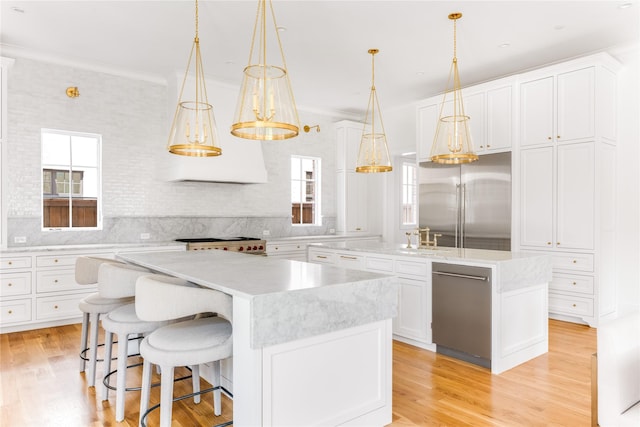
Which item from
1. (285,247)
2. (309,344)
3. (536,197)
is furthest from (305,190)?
(309,344)

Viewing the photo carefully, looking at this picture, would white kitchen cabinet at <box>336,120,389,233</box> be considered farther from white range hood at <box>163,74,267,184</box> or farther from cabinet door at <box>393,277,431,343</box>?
cabinet door at <box>393,277,431,343</box>

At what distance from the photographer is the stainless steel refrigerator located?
5.38 meters

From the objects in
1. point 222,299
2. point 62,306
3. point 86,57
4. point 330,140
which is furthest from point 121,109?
point 222,299

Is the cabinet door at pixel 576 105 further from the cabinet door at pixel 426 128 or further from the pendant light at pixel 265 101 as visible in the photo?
the pendant light at pixel 265 101

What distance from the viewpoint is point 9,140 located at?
4.85 m

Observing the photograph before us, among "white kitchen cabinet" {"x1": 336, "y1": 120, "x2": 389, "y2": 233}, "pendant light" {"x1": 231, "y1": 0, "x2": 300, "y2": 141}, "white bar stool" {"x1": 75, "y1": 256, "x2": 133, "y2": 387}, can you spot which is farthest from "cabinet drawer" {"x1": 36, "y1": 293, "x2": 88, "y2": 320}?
"white kitchen cabinet" {"x1": 336, "y1": 120, "x2": 389, "y2": 233}

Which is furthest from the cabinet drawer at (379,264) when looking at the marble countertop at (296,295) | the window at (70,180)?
the window at (70,180)

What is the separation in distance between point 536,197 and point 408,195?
3.35 meters

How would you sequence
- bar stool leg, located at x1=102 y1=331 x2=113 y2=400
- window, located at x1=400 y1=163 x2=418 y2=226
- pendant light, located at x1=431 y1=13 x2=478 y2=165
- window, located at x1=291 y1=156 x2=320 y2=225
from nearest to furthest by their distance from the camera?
1. bar stool leg, located at x1=102 y1=331 x2=113 y2=400
2. pendant light, located at x1=431 y1=13 x2=478 y2=165
3. window, located at x1=291 y1=156 x2=320 y2=225
4. window, located at x1=400 y1=163 x2=418 y2=226

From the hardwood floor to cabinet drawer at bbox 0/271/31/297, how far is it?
696 millimetres

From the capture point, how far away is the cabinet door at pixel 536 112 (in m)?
5.02

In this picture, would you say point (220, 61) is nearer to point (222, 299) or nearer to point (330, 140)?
point (330, 140)

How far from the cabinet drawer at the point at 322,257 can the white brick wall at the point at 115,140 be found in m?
2.06

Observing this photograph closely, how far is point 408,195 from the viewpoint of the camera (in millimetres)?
8367
